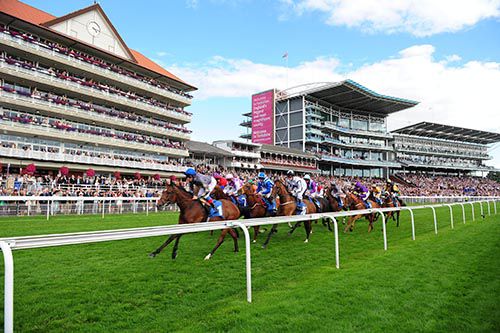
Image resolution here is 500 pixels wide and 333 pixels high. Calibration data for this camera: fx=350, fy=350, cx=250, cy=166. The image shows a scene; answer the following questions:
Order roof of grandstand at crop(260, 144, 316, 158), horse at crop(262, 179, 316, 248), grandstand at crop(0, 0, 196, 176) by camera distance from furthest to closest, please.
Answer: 1. roof of grandstand at crop(260, 144, 316, 158)
2. grandstand at crop(0, 0, 196, 176)
3. horse at crop(262, 179, 316, 248)

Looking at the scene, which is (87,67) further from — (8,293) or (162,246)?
(8,293)

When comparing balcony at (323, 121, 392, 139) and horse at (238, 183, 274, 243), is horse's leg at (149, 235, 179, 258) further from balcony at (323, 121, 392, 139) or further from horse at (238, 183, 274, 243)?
balcony at (323, 121, 392, 139)

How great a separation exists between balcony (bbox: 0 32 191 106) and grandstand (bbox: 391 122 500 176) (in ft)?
147

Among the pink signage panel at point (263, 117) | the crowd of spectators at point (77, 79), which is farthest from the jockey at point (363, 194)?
the pink signage panel at point (263, 117)

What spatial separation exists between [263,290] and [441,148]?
76.7 meters

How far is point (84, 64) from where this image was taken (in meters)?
28.2

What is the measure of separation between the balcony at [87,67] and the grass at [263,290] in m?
23.0

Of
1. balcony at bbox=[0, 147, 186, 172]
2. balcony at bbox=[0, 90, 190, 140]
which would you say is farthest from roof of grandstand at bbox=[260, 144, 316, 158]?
balcony at bbox=[0, 147, 186, 172]

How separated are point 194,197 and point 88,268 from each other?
2.19 meters

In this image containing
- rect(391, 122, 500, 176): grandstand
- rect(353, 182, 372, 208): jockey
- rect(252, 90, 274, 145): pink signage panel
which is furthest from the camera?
rect(391, 122, 500, 176): grandstand

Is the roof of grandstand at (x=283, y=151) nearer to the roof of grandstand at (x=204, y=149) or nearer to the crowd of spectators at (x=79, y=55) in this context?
the roof of grandstand at (x=204, y=149)

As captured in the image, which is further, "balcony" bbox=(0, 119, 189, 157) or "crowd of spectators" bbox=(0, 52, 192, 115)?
"crowd of spectators" bbox=(0, 52, 192, 115)

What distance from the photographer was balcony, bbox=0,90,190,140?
23.7m

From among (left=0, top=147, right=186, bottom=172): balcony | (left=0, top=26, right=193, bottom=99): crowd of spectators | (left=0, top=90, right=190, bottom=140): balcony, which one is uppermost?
(left=0, top=26, right=193, bottom=99): crowd of spectators
